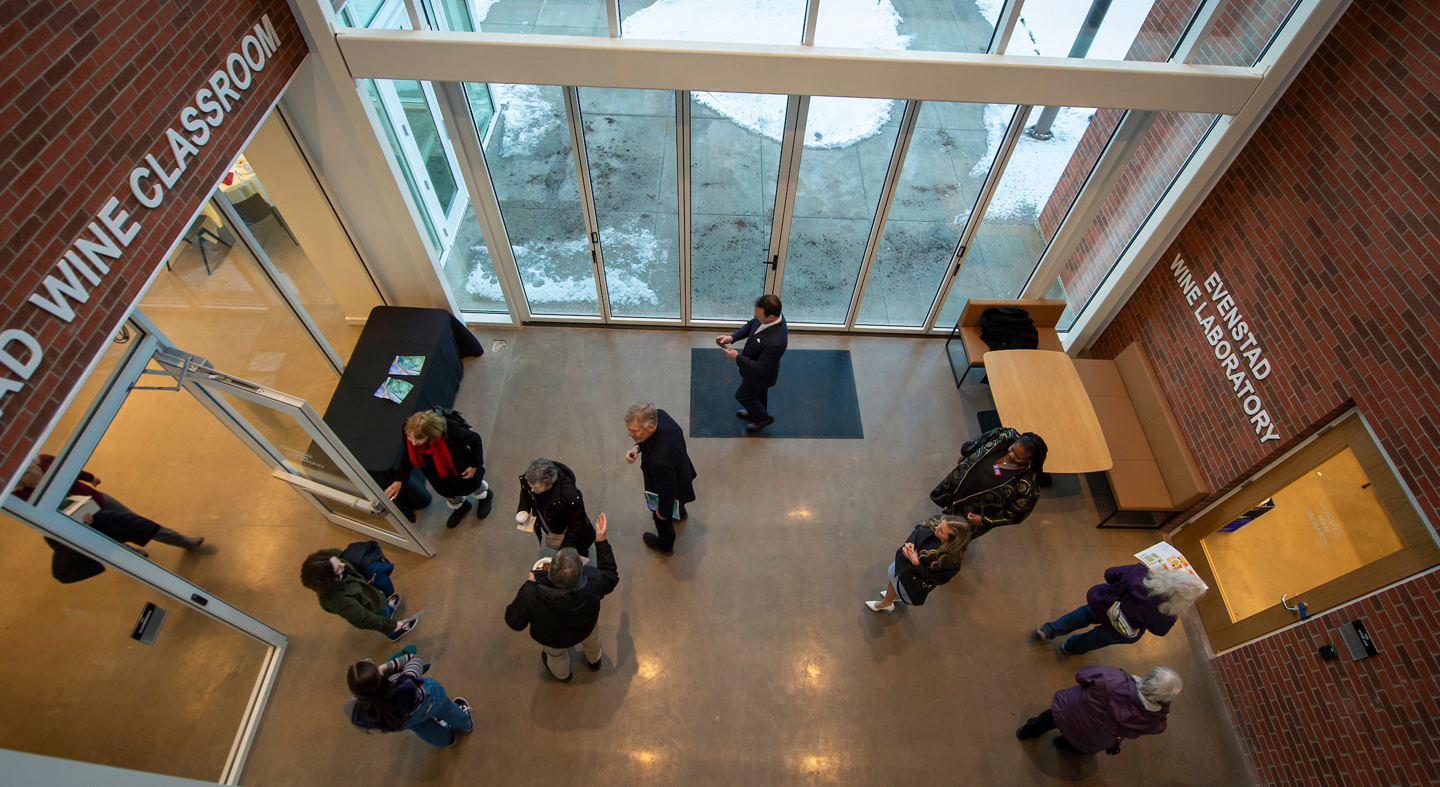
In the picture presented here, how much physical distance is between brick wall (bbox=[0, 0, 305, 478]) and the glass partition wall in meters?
1.75

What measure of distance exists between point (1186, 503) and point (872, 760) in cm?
Answer: 336

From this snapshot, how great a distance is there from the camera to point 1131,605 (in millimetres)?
4078

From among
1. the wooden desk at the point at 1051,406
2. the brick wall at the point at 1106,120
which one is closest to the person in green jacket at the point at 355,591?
the wooden desk at the point at 1051,406

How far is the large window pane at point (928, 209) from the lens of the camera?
515 cm

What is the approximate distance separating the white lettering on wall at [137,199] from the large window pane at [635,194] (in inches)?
85.0

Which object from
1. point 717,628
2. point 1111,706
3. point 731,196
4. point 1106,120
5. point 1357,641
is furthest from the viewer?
point 731,196

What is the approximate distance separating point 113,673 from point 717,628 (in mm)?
3882

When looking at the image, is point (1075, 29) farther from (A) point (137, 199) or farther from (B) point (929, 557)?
(A) point (137, 199)

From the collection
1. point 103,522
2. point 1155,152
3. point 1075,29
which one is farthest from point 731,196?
point 103,522

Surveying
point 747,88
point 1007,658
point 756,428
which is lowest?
point 1007,658

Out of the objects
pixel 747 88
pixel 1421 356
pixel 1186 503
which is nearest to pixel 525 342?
pixel 747 88

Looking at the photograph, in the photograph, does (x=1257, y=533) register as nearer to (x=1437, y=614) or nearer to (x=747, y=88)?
(x=1437, y=614)

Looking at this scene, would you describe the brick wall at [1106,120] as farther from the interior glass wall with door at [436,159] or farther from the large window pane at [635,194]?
the interior glass wall with door at [436,159]

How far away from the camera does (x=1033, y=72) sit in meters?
4.48
